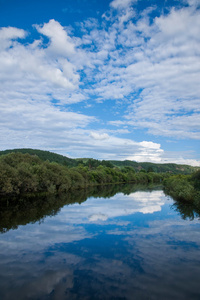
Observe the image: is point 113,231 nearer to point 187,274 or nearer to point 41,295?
point 187,274

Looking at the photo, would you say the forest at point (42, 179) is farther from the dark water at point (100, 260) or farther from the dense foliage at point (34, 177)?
the dark water at point (100, 260)

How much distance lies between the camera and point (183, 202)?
45781mm

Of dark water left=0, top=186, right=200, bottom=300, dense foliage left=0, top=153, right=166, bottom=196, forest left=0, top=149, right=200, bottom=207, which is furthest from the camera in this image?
forest left=0, top=149, right=200, bottom=207

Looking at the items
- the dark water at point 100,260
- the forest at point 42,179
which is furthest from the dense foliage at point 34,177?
the dark water at point 100,260

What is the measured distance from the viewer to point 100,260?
16.2m

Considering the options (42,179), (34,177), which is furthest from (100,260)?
(42,179)

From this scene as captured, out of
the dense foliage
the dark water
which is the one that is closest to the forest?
the dense foliage

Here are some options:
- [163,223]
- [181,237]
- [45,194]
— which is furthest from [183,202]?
[45,194]

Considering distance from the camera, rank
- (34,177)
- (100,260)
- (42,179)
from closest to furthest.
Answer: (100,260)
(34,177)
(42,179)

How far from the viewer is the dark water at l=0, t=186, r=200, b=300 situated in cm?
1195

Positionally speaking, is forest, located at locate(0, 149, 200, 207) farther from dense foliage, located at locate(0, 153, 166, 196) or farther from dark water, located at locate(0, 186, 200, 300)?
dark water, located at locate(0, 186, 200, 300)

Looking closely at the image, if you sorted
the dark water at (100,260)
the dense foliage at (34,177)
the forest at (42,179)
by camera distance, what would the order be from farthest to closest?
the forest at (42,179) → the dense foliage at (34,177) → the dark water at (100,260)

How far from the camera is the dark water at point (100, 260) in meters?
12.0

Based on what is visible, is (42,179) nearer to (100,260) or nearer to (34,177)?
(34,177)
